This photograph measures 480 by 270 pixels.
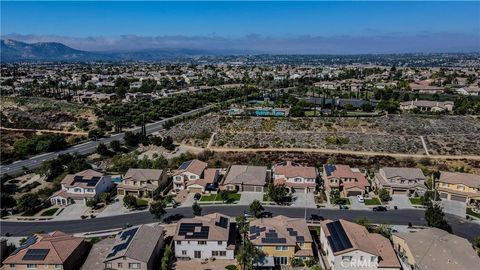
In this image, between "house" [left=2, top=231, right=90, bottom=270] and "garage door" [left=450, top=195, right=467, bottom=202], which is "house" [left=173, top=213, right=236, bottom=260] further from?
"garage door" [left=450, top=195, right=467, bottom=202]

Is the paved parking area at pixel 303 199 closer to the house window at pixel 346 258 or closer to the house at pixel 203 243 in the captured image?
the house at pixel 203 243

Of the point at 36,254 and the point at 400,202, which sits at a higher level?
the point at 36,254

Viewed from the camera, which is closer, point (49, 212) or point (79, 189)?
point (49, 212)

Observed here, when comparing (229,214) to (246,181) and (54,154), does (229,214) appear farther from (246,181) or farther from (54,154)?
(54,154)

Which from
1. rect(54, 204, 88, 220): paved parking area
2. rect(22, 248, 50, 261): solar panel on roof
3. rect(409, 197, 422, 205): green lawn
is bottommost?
rect(54, 204, 88, 220): paved parking area

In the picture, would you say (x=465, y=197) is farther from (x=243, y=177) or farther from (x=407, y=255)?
(x=243, y=177)

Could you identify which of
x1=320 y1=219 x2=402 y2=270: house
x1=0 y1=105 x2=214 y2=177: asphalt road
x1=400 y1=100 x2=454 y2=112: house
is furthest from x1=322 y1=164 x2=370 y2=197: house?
x1=400 y1=100 x2=454 y2=112: house

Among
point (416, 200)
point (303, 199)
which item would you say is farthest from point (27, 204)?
point (416, 200)
